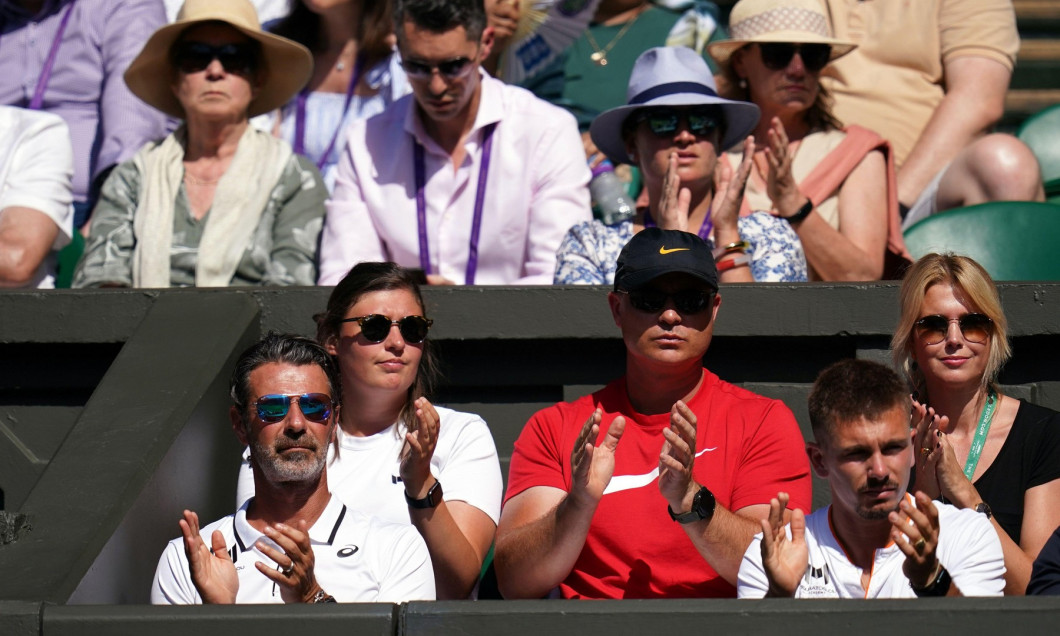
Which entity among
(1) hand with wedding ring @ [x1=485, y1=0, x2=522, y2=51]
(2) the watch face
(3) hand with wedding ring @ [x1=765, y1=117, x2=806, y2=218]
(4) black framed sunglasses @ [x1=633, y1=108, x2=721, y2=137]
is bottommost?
(2) the watch face

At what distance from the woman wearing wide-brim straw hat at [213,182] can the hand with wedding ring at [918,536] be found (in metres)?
2.58

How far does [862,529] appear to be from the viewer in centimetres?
327

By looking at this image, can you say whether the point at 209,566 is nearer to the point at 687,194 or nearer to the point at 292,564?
the point at 292,564

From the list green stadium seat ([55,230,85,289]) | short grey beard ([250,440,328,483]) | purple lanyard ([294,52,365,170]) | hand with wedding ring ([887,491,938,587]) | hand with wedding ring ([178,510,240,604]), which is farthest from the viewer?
purple lanyard ([294,52,365,170])

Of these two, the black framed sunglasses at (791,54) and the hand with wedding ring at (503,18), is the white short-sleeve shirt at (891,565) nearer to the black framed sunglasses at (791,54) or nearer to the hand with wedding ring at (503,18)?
the black framed sunglasses at (791,54)

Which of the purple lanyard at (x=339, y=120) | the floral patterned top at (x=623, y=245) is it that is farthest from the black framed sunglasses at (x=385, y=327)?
the purple lanyard at (x=339, y=120)

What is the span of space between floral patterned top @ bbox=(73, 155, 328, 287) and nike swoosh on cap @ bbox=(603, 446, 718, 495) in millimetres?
1703

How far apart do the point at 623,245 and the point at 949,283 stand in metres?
1.20

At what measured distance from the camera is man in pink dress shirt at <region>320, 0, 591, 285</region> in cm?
501

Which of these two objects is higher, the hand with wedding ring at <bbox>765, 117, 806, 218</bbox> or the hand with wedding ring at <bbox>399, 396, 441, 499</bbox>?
the hand with wedding ring at <bbox>765, 117, 806, 218</bbox>

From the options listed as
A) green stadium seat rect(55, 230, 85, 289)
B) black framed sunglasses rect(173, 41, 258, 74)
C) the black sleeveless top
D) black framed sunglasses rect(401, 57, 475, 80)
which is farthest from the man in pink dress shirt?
the black sleeveless top

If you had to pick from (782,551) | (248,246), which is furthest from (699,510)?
(248,246)

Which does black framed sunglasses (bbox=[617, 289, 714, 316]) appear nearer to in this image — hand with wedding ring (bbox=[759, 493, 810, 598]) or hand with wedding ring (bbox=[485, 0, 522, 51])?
hand with wedding ring (bbox=[759, 493, 810, 598])

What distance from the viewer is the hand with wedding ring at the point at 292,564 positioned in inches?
126
